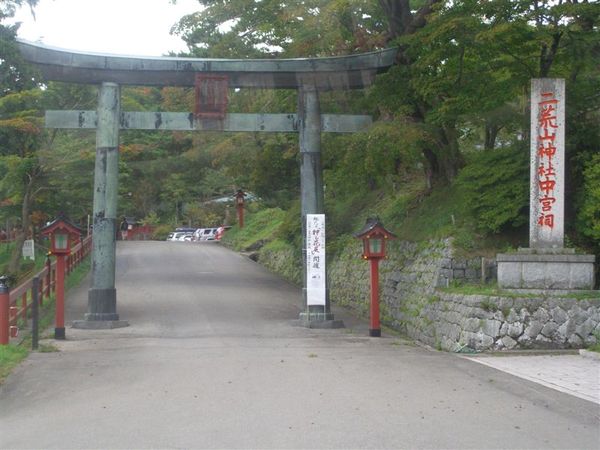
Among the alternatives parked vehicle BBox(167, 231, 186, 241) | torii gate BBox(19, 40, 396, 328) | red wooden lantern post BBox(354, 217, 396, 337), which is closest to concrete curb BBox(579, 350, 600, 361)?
red wooden lantern post BBox(354, 217, 396, 337)

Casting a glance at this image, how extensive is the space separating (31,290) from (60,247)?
9.03 ft

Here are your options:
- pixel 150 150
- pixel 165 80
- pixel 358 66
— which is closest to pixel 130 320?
pixel 165 80

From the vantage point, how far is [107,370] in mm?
11375

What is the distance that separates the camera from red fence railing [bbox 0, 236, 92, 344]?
1451cm

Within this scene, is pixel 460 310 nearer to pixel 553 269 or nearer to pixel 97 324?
pixel 553 269

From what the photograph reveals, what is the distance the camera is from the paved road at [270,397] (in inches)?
291

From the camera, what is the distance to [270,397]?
30.5ft

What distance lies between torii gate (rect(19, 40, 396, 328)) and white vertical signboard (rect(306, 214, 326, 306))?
32 centimetres

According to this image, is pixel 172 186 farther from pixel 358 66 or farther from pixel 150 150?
pixel 358 66

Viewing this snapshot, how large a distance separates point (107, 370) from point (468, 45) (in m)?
10.3

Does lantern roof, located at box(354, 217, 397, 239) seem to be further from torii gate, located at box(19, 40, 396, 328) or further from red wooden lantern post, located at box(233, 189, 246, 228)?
red wooden lantern post, located at box(233, 189, 246, 228)

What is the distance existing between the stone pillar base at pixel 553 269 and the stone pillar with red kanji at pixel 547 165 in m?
0.24

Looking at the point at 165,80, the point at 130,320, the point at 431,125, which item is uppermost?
the point at 165,80

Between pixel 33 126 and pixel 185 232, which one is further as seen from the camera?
pixel 185 232
